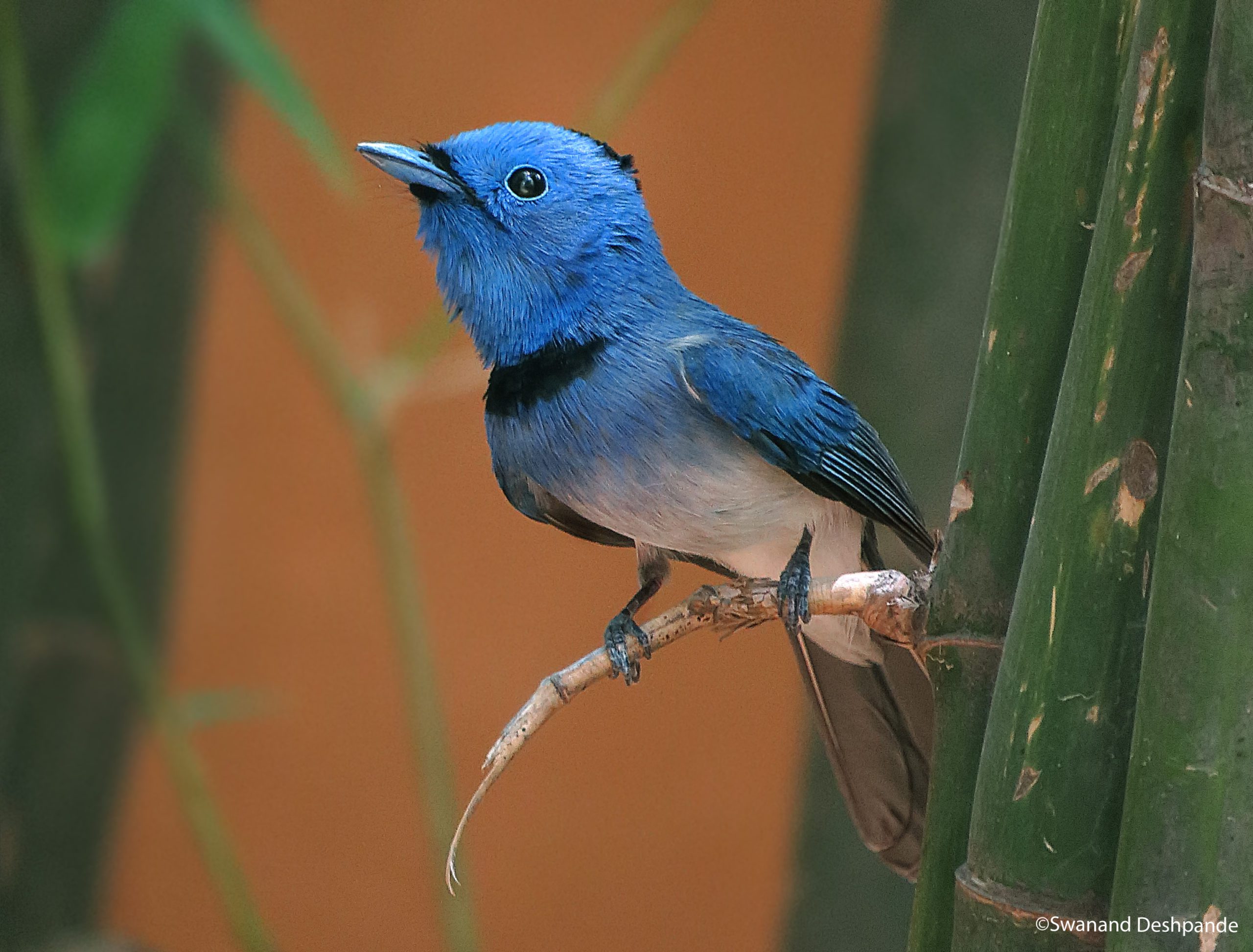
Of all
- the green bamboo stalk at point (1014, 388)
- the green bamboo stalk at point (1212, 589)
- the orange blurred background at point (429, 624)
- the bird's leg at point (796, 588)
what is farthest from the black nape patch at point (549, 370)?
the orange blurred background at point (429, 624)

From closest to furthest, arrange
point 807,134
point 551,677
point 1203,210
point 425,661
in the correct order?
point 1203,210
point 551,677
point 425,661
point 807,134

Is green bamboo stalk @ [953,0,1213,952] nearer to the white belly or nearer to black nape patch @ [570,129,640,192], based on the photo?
the white belly

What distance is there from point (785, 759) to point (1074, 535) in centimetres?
188

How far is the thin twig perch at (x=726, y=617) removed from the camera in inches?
34.4

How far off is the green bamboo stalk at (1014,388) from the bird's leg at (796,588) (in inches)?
6.7

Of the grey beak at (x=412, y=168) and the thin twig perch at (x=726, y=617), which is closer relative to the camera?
the thin twig perch at (x=726, y=617)

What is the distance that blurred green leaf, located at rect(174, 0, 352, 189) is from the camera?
164cm

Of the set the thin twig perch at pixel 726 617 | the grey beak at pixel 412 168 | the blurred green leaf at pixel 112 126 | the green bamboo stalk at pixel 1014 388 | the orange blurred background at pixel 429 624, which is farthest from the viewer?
the orange blurred background at pixel 429 624

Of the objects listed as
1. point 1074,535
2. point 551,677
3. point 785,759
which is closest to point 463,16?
point 785,759

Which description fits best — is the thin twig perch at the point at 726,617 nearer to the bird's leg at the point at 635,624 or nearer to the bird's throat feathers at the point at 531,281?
the bird's leg at the point at 635,624

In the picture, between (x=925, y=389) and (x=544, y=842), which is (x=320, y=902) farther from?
(x=925, y=389)

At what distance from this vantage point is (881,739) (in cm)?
120

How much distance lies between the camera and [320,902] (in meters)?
2.68

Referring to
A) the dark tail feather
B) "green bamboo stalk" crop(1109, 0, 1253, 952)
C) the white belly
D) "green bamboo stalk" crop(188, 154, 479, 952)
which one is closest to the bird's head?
the white belly
